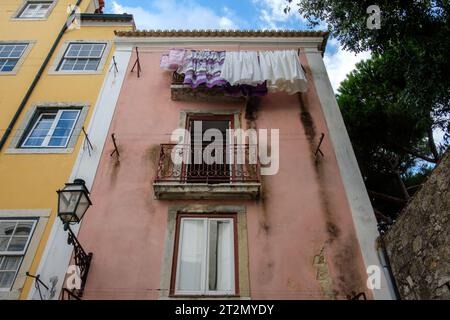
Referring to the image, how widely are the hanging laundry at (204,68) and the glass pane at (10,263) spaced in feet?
17.5

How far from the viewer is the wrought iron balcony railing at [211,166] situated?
7321 mm

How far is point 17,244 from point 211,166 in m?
4.10

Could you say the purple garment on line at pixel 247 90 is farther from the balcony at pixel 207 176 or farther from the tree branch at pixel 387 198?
the tree branch at pixel 387 198

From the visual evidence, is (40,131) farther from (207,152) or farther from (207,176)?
(207,176)

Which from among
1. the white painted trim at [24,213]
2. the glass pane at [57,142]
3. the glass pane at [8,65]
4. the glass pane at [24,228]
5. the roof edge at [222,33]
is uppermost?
the roof edge at [222,33]

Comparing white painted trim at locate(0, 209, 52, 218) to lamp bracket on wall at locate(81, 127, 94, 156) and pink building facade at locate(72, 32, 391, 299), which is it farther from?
lamp bracket on wall at locate(81, 127, 94, 156)

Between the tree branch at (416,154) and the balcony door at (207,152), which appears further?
the tree branch at (416,154)

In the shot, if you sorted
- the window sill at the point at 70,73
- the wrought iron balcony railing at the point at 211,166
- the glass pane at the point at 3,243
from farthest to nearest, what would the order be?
the window sill at the point at 70,73, the wrought iron balcony railing at the point at 211,166, the glass pane at the point at 3,243

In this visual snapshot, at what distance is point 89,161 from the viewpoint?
7.70 meters

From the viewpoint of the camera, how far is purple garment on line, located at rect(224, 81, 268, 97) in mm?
8922

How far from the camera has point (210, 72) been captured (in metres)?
9.05

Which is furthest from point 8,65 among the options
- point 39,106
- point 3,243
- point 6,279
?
point 6,279

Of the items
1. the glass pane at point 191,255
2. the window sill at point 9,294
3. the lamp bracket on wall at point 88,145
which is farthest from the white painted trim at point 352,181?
the window sill at point 9,294

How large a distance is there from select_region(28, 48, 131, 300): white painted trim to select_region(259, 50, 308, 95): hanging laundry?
3.93 metres
